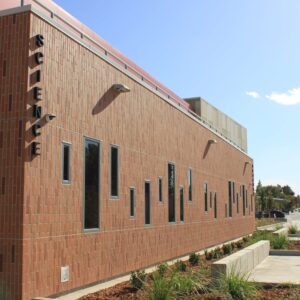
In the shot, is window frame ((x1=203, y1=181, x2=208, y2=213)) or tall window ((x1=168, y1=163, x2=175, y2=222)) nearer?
tall window ((x1=168, y1=163, x2=175, y2=222))

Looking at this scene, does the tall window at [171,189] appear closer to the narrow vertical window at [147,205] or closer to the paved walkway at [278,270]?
the narrow vertical window at [147,205]

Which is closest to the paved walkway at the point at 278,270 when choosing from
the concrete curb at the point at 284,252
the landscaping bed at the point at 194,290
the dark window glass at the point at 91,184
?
the concrete curb at the point at 284,252

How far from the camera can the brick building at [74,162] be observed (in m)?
10.0

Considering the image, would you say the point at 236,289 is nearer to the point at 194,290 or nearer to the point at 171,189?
the point at 194,290

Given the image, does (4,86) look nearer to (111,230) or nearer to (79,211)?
(79,211)

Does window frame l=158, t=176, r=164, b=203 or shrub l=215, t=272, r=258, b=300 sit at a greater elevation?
window frame l=158, t=176, r=164, b=203

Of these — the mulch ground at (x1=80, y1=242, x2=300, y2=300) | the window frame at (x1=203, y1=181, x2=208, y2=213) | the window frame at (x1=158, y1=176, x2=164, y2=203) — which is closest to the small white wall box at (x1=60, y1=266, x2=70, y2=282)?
the mulch ground at (x1=80, y1=242, x2=300, y2=300)

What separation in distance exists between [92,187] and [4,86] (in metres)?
3.67

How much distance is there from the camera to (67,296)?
10922mm

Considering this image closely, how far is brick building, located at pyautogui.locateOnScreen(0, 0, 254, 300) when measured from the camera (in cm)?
1004

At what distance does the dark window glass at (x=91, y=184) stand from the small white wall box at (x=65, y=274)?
4.50 ft

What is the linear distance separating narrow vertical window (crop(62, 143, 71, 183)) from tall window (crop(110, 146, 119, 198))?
2.46 m

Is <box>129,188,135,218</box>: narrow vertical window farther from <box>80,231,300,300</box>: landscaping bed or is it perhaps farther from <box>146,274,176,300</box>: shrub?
<box>146,274,176,300</box>: shrub

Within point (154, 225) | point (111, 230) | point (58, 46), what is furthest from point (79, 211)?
point (154, 225)
